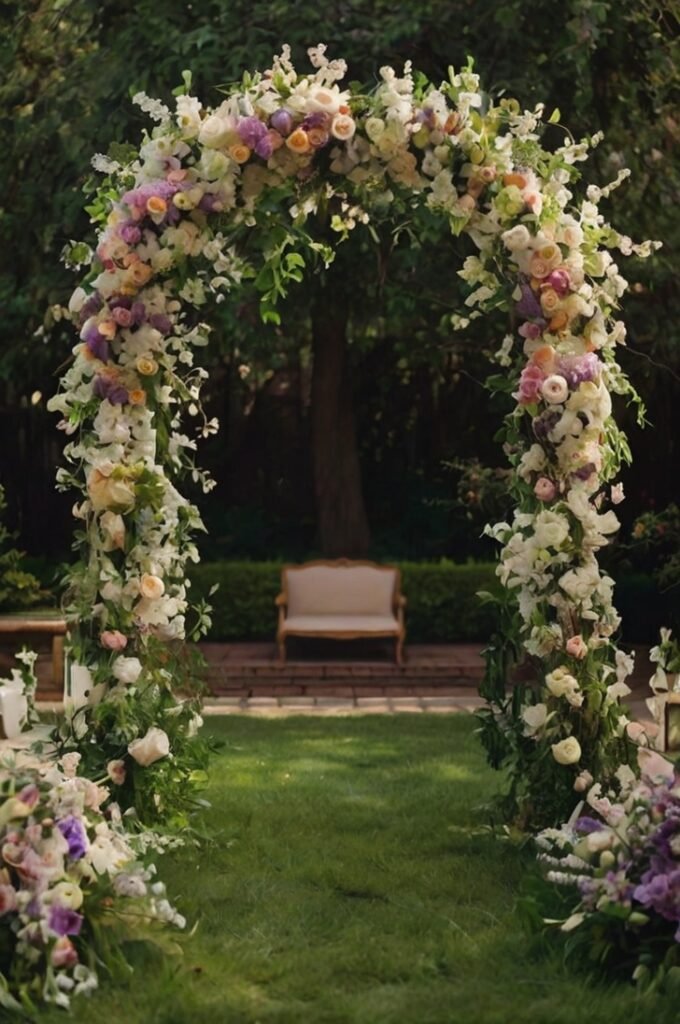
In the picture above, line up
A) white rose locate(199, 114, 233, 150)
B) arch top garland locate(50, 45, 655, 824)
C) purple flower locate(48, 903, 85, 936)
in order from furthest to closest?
1. arch top garland locate(50, 45, 655, 824)
2. white rose locate(199, 114, 233, 150)
3. purple flower locate(48, 903, 85, 936)

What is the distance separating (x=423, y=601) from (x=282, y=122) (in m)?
7.12

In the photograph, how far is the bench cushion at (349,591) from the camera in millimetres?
11328

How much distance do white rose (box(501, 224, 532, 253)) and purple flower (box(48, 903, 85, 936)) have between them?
2650 millimetres

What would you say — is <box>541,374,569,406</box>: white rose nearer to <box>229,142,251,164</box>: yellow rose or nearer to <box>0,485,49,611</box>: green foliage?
<box>229,142,251,164</box>: yellow rose

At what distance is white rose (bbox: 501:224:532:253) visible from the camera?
532 centimetres

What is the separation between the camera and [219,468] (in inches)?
582

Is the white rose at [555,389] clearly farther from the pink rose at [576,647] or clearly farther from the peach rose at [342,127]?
the peach rose at [342,127]

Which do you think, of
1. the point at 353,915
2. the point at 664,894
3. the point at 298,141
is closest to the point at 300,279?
the point at 298,141

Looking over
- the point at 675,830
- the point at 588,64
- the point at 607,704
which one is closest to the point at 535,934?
the point at 675,830

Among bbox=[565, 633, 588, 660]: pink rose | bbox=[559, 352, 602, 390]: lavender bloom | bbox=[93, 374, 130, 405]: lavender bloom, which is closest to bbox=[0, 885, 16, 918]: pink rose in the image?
bbox=[93, 374, 130, 405]: lavender bloom

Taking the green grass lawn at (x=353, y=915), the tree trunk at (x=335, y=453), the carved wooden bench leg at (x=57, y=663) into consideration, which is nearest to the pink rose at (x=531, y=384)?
the green grass lawn at (x=353, y=915)

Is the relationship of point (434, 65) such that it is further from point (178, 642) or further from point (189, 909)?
point (189, 909)

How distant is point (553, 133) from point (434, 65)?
3.12 ft

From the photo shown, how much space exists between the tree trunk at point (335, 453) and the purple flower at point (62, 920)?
29.4ft
